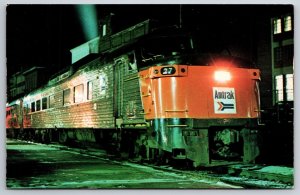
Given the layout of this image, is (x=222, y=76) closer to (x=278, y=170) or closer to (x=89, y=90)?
(x=278, y=170)

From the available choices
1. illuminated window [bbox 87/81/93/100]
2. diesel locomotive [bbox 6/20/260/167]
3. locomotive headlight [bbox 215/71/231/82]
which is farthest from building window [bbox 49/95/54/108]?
locomotive headlight [bbox 215/71/231/82]

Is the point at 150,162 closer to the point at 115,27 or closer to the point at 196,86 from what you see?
the point at 196,86

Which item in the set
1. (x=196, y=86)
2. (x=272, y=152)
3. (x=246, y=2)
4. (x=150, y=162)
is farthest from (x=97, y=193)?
(x=246, y=2)

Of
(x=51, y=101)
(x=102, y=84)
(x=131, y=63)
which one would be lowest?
(x=51, y=101)

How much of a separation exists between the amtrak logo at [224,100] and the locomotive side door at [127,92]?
1079 mm

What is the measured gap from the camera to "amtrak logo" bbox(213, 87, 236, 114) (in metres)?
6.73

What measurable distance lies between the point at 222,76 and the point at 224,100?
0.34 meters

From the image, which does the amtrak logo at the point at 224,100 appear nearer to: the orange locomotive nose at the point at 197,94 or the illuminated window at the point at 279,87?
the orange locomotive nose at the point at 197,94

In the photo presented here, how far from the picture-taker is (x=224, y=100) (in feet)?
22.2

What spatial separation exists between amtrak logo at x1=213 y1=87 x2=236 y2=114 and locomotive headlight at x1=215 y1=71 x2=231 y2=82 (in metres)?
0.13

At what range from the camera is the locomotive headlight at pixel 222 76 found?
22.4ft

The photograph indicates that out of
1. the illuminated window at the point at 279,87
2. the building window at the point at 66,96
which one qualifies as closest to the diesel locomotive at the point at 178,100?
the illuminated window at the point at 279,87

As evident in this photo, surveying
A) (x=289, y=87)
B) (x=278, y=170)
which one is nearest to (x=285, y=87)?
(x=289, y=87)

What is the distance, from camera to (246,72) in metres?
6.99
